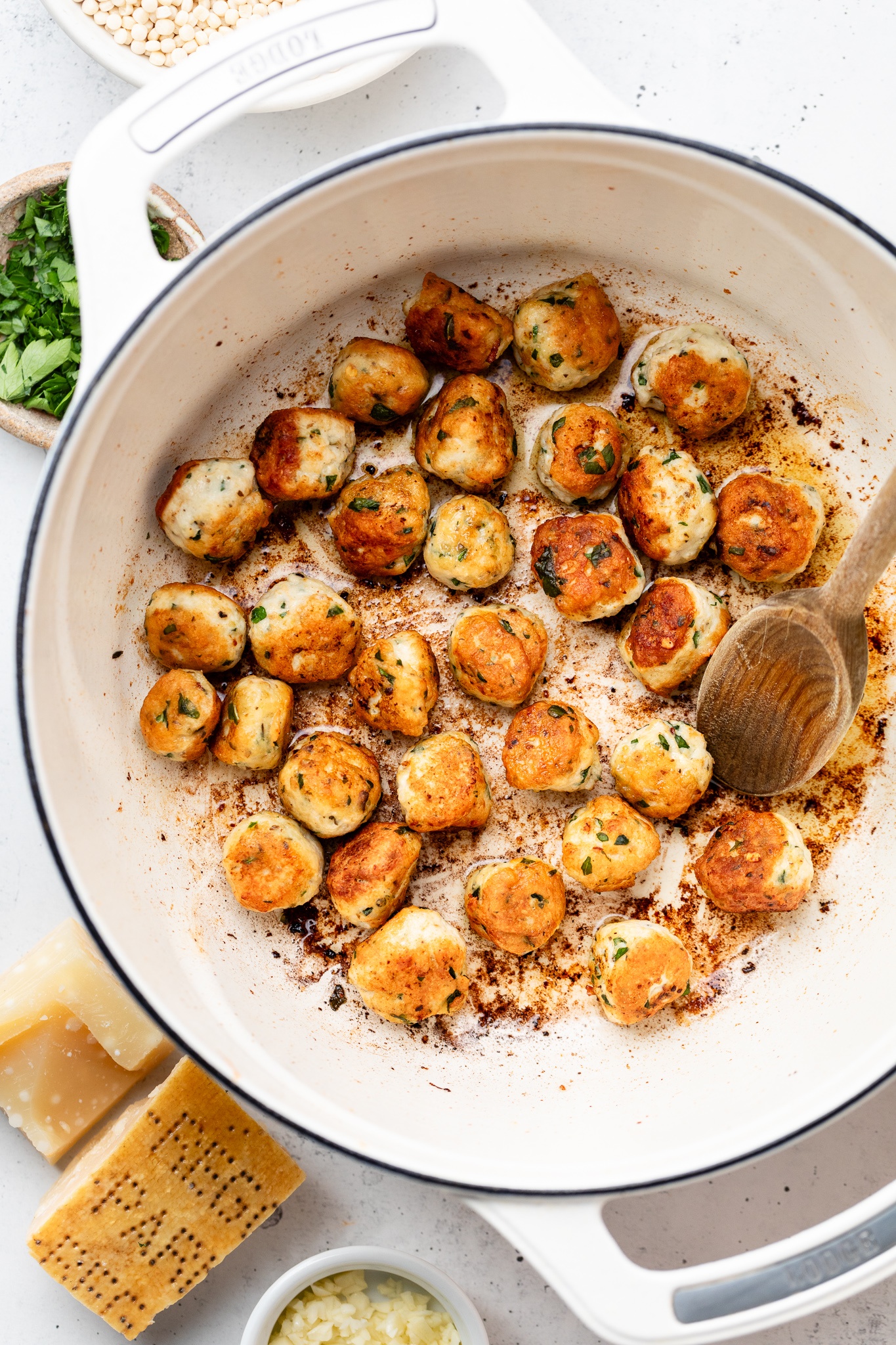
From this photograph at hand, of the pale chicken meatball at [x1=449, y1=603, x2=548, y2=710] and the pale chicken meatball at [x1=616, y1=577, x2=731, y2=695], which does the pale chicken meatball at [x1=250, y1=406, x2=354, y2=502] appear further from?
the pale chicken meatball at [x1=616, y1=577, x2=731, y2=695]

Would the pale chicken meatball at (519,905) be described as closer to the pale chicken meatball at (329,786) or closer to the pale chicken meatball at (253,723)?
the pale chicken meatball at (329,786)

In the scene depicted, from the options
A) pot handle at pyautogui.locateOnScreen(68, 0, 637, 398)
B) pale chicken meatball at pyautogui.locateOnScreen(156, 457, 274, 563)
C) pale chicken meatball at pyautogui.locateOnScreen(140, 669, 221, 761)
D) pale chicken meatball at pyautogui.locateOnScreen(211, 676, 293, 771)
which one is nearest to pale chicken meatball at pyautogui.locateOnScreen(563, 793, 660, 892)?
pale chicken meatball at pyautogui.locateOnScreen(211, 676, 293, 771)

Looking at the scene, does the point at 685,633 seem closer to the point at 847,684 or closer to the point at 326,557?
the point at 847,684

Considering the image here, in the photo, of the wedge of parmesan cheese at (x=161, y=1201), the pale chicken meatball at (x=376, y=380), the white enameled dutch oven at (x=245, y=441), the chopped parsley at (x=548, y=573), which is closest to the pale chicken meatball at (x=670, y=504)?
the chopped parsley at (x=548, y=573)

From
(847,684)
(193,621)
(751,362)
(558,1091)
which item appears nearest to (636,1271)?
(558,1091)

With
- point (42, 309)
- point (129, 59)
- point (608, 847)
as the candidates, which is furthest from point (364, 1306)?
point (129, 59)

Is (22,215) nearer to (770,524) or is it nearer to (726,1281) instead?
(770,524)

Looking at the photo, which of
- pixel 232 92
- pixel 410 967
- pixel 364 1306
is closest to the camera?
pixel 232 92
